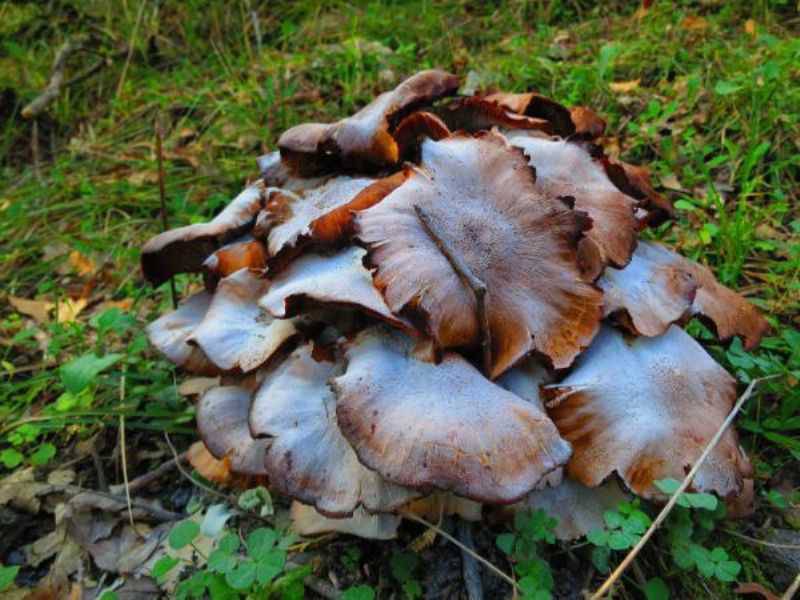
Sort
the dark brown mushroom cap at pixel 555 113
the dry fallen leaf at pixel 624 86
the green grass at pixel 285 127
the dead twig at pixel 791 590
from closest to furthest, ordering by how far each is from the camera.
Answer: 1. the dead twig at pixel 791 590
2. the dark brown mushroom cap at pixel 555 113
3. the green grass at pixel 285 127
4. the dry fallen leaf at pixel 624 86

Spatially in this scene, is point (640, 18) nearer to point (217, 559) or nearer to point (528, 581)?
point (528, 581)

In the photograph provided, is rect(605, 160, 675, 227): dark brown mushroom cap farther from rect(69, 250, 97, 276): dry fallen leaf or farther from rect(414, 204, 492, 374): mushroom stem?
rect(69, 250, 97, 276): dry fallen leaf

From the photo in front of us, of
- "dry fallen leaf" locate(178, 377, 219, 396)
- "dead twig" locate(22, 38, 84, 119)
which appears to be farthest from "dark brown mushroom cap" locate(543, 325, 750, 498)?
"dead twig" locate(22, 38, 84, 119)

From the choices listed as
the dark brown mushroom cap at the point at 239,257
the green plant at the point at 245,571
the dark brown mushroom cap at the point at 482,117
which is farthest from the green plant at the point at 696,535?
the dark brown mushroom cap at the point at 239,257

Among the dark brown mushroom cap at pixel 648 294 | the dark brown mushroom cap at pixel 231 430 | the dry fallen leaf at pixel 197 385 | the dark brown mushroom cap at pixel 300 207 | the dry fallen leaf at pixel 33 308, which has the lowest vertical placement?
the dry fallen leaf at pixel 33 308

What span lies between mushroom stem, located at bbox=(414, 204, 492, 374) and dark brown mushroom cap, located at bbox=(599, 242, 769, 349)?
38cm

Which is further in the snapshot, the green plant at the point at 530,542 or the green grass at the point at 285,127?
the green grass at the point at 285,127

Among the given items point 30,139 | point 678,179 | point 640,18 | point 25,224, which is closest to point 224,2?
point 30,139

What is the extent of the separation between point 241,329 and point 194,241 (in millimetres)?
451

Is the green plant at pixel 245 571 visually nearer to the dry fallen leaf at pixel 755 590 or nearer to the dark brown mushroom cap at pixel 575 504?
the dark brown mushroom cap at pixel 575 504

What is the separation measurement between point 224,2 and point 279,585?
482cm

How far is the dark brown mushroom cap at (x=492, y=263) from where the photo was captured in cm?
161

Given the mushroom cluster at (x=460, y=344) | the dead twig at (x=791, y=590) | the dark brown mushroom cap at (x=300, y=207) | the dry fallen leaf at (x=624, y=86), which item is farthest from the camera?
the dry fallen leaf at (x=624, y=86)

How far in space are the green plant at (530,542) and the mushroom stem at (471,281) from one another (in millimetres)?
390
